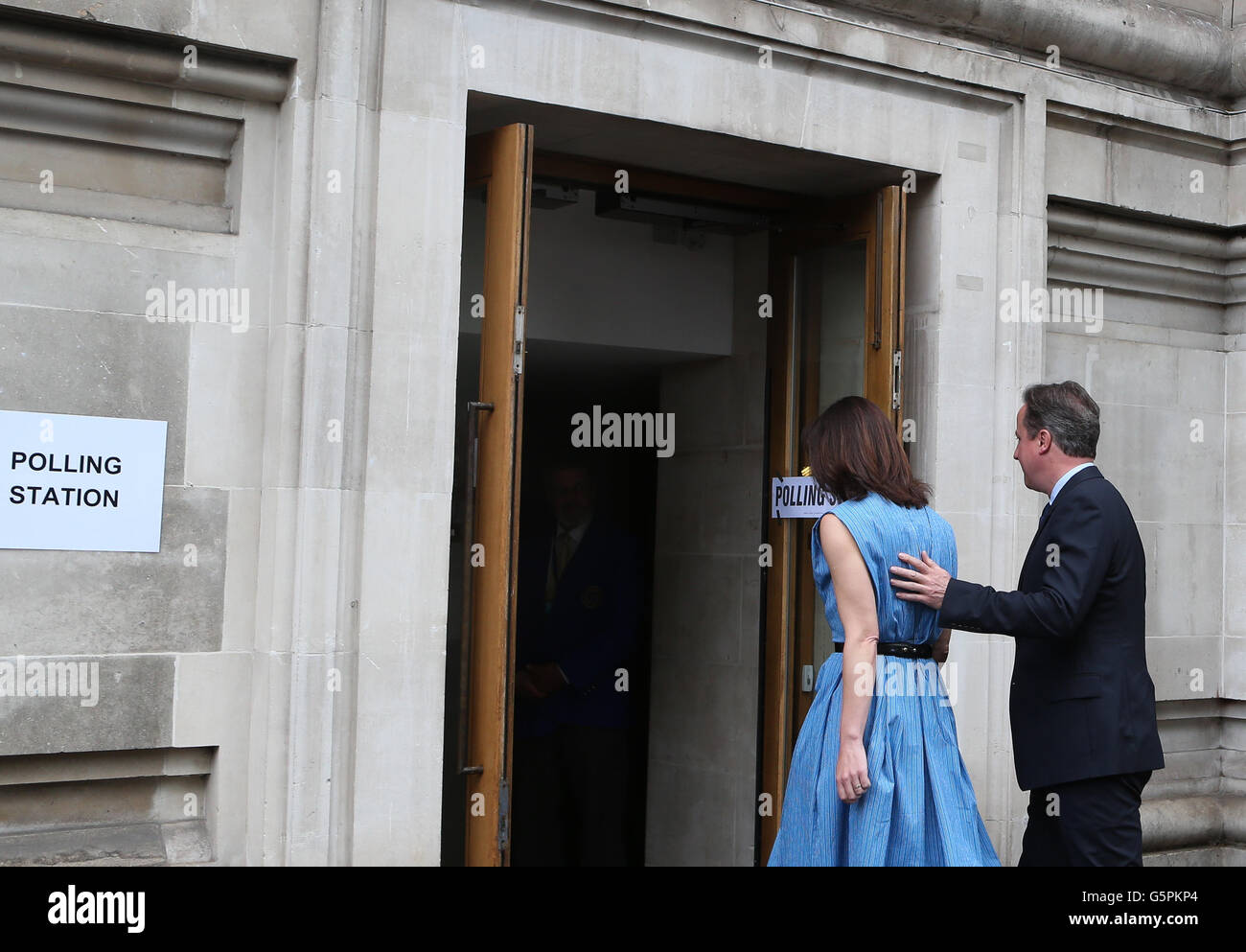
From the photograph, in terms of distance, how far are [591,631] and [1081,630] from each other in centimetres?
277

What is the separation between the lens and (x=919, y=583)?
373cm

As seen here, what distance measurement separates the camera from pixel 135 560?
A: 156 inches

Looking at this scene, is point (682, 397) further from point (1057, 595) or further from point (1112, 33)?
point (1057, 595)

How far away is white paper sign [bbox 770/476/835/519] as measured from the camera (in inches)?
218

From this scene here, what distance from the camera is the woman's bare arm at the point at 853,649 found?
3646mm

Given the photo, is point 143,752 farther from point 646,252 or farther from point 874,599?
point 646,252

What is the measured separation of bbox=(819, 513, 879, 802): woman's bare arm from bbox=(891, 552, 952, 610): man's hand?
0.26 feet

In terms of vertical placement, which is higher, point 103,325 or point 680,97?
point 680,97

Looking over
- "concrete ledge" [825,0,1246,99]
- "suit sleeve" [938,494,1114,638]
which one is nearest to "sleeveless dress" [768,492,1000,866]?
"suit sleeve" [938,494,1114,638]

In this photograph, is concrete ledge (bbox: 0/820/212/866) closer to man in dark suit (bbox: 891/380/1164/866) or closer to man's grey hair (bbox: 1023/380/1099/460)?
man in dark suit (bbox: 891/380/1164/866)

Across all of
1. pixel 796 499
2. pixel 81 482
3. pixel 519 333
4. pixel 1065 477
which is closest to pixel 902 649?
pixel 1065 477

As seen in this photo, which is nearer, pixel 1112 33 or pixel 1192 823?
pixel 1112 33

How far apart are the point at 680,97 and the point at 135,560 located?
226 centimetres
